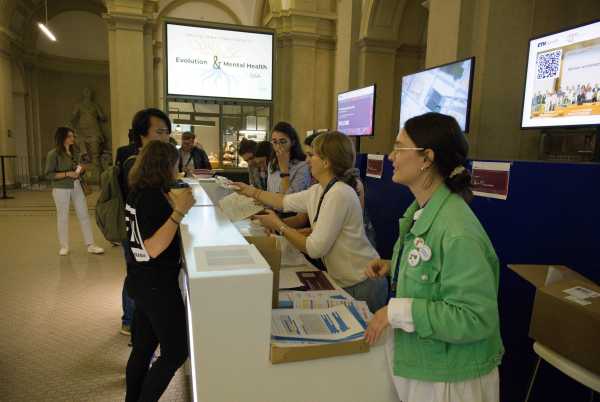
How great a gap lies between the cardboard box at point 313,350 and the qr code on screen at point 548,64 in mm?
2538

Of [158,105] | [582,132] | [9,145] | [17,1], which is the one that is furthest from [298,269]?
[17,1]

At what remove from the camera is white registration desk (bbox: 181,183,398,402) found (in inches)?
45.5

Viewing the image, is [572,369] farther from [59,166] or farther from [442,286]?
[59,166]

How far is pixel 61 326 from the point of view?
3.31 m

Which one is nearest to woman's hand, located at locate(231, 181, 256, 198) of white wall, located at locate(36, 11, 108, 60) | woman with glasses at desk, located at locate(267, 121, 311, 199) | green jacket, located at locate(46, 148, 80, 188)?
woman with glasses at desk, located at locate(267, 121, 311, 199)

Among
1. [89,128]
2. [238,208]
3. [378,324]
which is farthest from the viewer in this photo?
[89,128]

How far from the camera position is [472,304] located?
1.05 meters

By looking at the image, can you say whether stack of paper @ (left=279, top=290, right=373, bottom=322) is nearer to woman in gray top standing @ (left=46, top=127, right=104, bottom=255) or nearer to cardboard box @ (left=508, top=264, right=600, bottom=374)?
cardboard box @ (left=508, top=264, right=600, bottom=374)

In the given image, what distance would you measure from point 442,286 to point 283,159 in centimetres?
236

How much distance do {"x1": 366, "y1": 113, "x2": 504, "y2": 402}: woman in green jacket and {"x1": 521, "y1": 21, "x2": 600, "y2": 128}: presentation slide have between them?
1961 millimetres

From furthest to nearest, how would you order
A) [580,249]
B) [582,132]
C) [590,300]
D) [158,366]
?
1. [582,132]
2. [580,249]
3. [158,366]
4. [590,300]

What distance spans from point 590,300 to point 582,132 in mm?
3353

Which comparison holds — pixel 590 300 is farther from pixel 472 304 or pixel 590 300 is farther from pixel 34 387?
pixel 34 387

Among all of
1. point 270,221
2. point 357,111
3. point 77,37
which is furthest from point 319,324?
point 77,37
